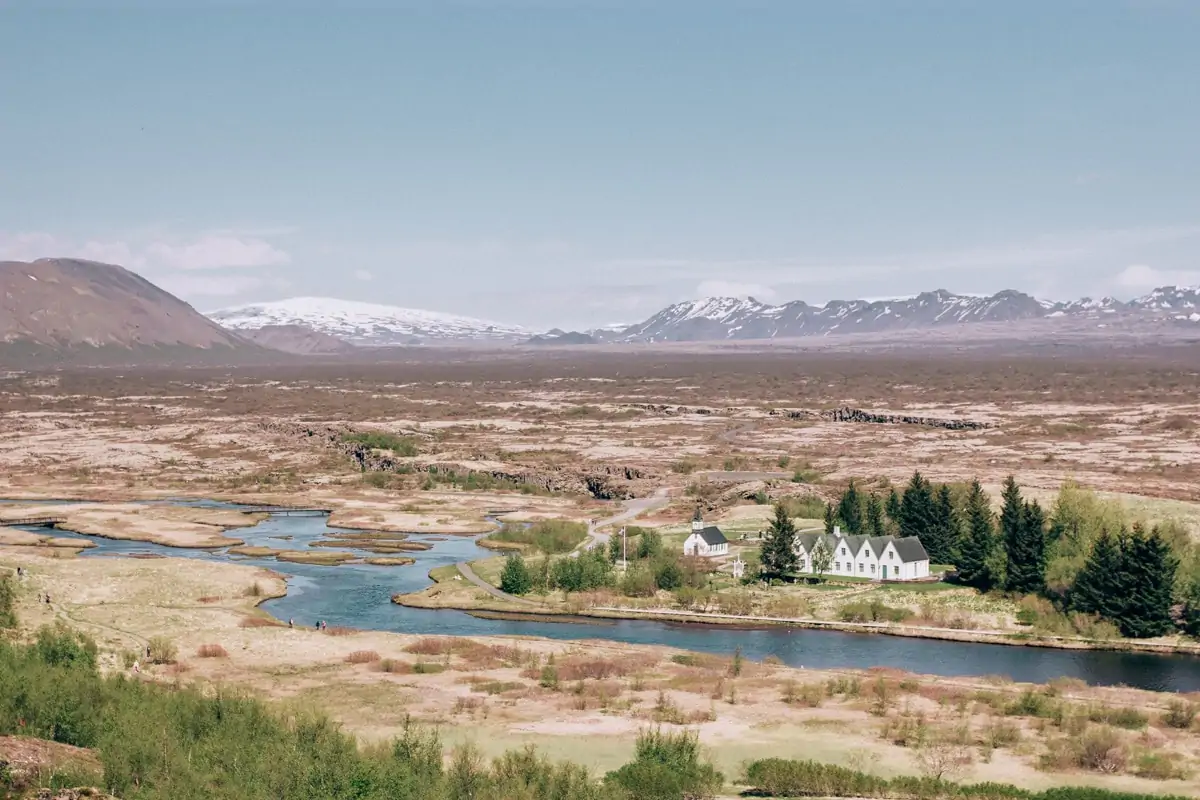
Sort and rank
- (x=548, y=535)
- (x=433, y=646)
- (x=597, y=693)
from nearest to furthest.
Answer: (x=597, y=693)
(x=433, y=646)
(x=548, y=535)

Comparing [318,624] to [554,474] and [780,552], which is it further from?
[554,474]

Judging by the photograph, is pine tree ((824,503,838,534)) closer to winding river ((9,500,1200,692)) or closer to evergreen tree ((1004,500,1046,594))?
evergreen tree ((1004,500,1046,594))

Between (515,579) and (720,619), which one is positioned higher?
(515,579)

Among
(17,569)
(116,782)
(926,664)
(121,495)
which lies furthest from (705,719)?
(121,495)

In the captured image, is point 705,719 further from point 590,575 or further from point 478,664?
point 590,575

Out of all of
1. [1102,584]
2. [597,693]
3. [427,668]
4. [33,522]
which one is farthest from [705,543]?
[33,522]

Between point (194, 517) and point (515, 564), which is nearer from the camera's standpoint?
point (515, 564)
